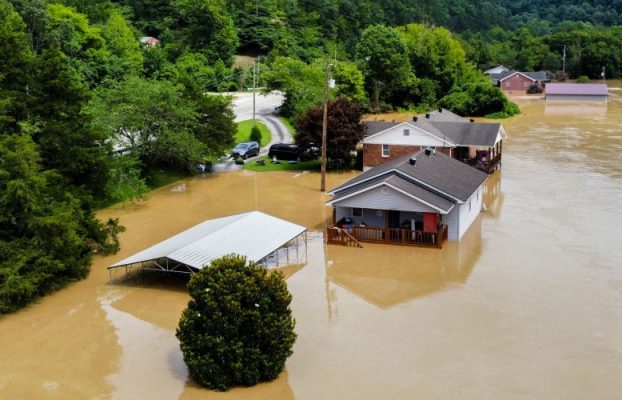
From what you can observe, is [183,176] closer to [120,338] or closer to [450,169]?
[450,169]

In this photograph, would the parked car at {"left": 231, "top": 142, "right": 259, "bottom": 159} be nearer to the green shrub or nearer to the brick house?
the green shrub

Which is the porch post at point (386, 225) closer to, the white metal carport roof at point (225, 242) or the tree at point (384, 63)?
the white metal carport roof at point (225, 242)

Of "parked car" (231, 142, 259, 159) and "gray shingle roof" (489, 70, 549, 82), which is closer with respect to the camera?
"parked car" (231, 142, 259, 159)

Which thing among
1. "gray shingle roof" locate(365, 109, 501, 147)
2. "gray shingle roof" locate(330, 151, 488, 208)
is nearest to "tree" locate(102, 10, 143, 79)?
"gray shingle roof" locate(365, 109, 501, 147)

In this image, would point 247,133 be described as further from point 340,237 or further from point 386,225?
point 386,225

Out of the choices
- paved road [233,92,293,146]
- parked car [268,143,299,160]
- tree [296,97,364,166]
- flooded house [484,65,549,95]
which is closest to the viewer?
tree [296,97,364,166]

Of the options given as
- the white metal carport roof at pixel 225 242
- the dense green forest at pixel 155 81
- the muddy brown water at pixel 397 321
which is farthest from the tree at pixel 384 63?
the white metal carport roof at pixel 225 242
